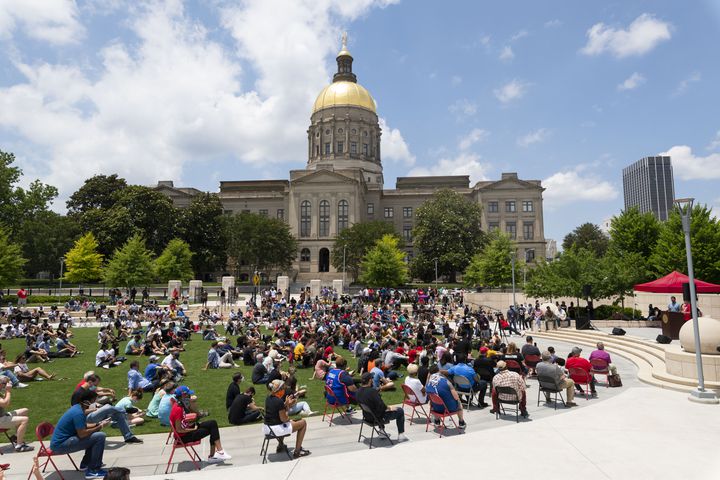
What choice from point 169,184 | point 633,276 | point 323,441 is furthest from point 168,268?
point 323,441

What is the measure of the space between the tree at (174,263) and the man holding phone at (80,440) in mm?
47606

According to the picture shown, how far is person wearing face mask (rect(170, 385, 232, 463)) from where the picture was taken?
286 inches

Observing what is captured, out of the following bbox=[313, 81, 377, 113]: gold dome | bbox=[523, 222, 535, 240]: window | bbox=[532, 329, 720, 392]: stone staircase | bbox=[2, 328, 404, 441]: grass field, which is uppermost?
bbox=[313, 81, 377, 113]: gold dome

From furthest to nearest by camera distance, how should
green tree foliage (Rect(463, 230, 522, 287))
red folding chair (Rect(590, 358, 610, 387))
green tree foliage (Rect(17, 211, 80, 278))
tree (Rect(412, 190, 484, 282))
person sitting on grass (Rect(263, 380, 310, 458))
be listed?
green tree foliage (Rect(17, 211, 80, 278))
tree (Rect(412, 190, 484, 282))
green tree foliage (Rect(463, 230, 522, 287))
red folding chair (Rect(590, 358, 610, 387))
person sitting on grass (Rect(263, 380, 310, 458))

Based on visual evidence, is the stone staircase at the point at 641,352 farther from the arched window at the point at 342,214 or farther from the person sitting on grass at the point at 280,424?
the arched window at the point at 342,214

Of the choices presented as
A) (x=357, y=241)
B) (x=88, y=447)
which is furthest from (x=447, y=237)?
(x=88, y=447)

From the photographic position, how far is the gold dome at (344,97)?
8812 cm

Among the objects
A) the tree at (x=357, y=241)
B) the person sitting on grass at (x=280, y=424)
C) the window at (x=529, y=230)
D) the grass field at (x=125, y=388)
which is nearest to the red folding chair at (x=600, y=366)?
the grass field at (x=125, y=388)

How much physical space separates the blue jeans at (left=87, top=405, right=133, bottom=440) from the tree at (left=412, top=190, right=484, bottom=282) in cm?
5573

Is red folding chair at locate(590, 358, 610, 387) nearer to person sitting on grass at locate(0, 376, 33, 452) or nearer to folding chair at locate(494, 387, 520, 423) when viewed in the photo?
folding chair at locate(494, 387, 520, 423)

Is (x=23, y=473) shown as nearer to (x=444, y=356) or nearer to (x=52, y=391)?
(x=52, y=391)

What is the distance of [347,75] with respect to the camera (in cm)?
9400

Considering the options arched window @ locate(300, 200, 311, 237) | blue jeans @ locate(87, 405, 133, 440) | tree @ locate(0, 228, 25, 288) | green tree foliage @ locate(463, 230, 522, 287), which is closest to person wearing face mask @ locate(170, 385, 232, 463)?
blue jeans @ locate(87, 405, 133, 440)

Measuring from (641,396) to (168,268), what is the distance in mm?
51934
